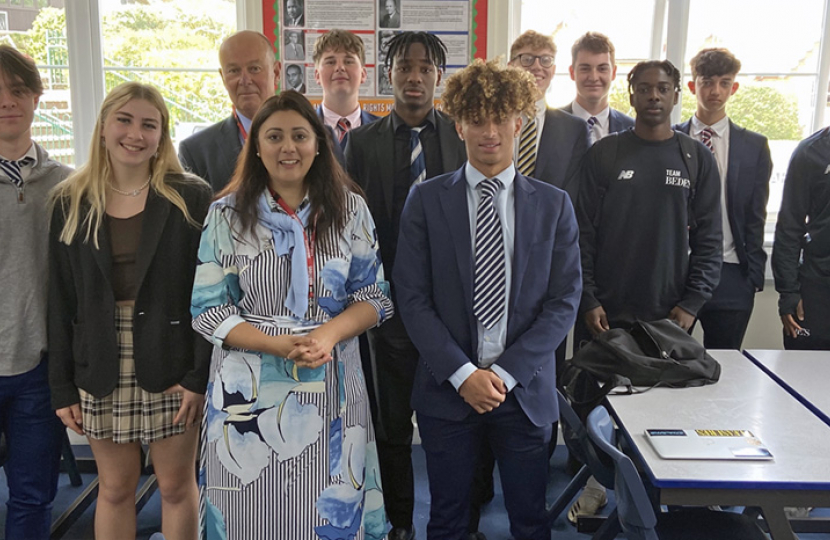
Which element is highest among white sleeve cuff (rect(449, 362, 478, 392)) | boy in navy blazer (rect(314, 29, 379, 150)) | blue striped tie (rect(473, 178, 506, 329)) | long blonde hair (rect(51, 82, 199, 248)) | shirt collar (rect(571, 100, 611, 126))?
boy in navy blazer (rect(314, 29, 379, 150))

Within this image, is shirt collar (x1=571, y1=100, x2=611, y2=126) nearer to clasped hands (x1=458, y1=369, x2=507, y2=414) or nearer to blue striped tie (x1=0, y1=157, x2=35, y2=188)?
clasped hands (x1=458, y1=369, x2=507, y2=414)

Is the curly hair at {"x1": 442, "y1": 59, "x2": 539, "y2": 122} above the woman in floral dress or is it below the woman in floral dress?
above

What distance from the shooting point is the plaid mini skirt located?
2074 mm

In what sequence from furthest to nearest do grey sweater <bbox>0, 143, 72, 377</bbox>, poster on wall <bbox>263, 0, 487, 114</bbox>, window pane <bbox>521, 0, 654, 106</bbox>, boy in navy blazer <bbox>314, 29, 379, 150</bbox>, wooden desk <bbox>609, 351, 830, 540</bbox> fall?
1. window pane <bbox>521, 0, 654, 106</bbox>
2. poster on wall <bbox>263, 0, 487, 114</bbox>
3. boy in navy blazer <bbox>314, 29, 379, 150</bbox>
4. grey sweater <bbox>0, 143, 72, 377</bbox>
5. wooden desk <bbox>609, 351, 830, 540</bbox>

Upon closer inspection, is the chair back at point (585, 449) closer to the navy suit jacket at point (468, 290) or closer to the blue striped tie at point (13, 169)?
the navy suit jacket at point (468, 290)

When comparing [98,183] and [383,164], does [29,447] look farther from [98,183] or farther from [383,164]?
[383,164]

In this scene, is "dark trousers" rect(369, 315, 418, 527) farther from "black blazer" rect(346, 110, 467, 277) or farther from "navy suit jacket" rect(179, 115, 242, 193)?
"navy suit jacket" rect(179, 115, 242, 193)

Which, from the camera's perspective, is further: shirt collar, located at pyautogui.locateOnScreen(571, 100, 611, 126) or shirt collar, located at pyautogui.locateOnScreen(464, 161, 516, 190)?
shirt collar, located at pyautogui.locateOnScreen(571, 100, 611, 126)

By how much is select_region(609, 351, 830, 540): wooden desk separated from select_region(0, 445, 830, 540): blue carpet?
2.98 ft

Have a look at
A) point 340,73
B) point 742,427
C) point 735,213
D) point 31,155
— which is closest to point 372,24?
point 340,73

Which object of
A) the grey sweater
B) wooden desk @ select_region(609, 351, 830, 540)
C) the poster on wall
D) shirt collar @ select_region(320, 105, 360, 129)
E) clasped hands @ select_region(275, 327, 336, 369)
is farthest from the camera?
the poster on wall

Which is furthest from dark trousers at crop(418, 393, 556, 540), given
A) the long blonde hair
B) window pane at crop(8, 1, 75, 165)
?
window pane at crop(8, 1, 75, 165)

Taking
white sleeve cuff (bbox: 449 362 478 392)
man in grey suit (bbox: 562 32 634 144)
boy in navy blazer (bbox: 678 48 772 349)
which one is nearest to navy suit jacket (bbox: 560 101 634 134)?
man in grey suit (bbox: 562 32 634 144)

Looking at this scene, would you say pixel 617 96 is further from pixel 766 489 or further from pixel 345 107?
pixel 766 489
